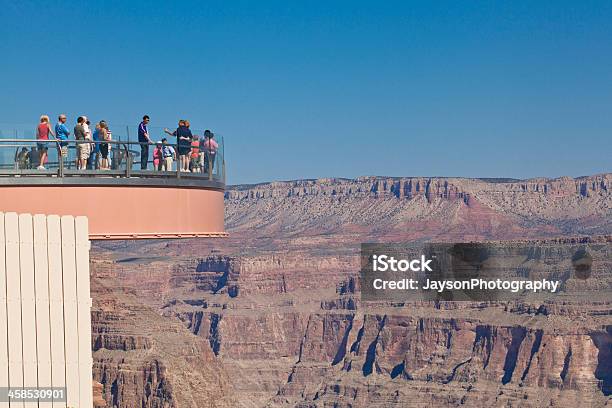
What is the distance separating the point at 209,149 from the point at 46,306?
3549 mm

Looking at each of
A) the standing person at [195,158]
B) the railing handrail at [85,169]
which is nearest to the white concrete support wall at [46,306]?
the railing handrail at [85,169]

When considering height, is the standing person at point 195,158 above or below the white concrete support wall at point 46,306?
above

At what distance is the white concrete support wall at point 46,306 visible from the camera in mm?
12750

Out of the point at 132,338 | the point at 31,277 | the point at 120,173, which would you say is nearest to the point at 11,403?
the point at 31,277

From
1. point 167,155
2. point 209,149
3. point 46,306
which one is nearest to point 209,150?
point 209,149

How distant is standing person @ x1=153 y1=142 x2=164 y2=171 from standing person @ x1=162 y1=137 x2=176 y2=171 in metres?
0.04

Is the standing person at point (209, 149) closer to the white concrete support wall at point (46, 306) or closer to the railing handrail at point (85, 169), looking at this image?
the railing handrail at point (85, 169)

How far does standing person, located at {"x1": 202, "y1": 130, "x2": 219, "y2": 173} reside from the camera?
15625 millimetres

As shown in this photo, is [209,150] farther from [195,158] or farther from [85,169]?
[85,169]

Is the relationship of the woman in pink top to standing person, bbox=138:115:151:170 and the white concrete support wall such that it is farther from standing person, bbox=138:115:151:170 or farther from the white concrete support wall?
the white concrete support wall

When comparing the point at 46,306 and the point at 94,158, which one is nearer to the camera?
the point at 46,306

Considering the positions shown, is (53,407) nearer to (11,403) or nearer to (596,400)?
(11,403)

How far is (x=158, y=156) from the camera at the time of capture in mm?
15023

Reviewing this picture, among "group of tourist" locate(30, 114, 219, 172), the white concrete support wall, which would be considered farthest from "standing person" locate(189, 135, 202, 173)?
the white concrete support wall
